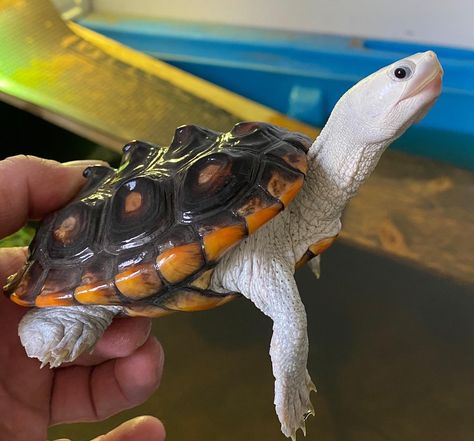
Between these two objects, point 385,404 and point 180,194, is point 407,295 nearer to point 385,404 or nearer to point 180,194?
point 385,404

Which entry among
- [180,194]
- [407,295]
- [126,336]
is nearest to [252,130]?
[180,194]

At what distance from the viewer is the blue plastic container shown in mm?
1736

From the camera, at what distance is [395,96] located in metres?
0.60

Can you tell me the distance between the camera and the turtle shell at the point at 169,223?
0.61 meters

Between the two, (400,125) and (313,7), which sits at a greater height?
(400,125)

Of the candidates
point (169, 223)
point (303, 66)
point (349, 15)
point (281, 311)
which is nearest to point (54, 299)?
point (169, 223)

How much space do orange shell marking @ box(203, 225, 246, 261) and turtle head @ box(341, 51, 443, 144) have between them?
18cm

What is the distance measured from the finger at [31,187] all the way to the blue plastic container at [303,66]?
3.74 feet

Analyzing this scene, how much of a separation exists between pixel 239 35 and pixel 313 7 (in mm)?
282

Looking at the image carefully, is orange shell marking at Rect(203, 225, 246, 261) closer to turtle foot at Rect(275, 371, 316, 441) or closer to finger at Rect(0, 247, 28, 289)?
turtle foot at Rect(275, 371, 316, 441)

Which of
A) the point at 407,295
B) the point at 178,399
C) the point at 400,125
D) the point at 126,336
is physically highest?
the point at 400,125

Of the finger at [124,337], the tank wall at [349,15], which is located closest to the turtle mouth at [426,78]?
the finger at [124,337]

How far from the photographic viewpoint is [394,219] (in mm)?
1484

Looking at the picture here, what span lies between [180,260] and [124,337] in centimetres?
27
